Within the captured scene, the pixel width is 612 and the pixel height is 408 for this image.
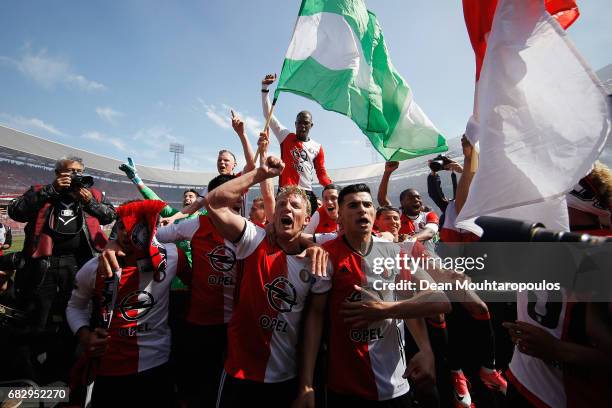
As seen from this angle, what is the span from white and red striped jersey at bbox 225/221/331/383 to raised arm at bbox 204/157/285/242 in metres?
0.10

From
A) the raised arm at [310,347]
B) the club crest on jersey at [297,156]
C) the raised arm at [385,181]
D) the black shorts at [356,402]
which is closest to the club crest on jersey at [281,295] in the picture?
the raised arm at [310,347]

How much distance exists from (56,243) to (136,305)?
2.20 metres

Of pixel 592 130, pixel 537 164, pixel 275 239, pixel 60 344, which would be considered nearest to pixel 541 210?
pixel 537 164

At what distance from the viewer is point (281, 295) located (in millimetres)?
2049

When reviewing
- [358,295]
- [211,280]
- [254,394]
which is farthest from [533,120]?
[211,280]

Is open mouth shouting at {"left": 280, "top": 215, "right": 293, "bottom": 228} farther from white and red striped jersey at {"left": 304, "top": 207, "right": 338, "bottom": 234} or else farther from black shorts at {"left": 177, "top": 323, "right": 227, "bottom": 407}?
white and red striped jersey at {"left": 304, "top": 207, "right": 338, "bottom": 234}

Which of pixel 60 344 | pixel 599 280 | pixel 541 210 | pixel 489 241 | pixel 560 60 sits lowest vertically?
pixel 60 344

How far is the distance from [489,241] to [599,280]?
0.50m

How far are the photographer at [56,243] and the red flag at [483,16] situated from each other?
169 inches

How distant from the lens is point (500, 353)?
11.2 ft

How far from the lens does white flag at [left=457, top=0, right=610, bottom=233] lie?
1473 mm

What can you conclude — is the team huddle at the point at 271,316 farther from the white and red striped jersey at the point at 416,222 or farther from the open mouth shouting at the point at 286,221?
the white and red striped jersey at the point at 416,222

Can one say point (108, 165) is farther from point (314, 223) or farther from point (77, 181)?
point (314, 223)

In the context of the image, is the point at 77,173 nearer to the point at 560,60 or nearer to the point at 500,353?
the point at 560,60
